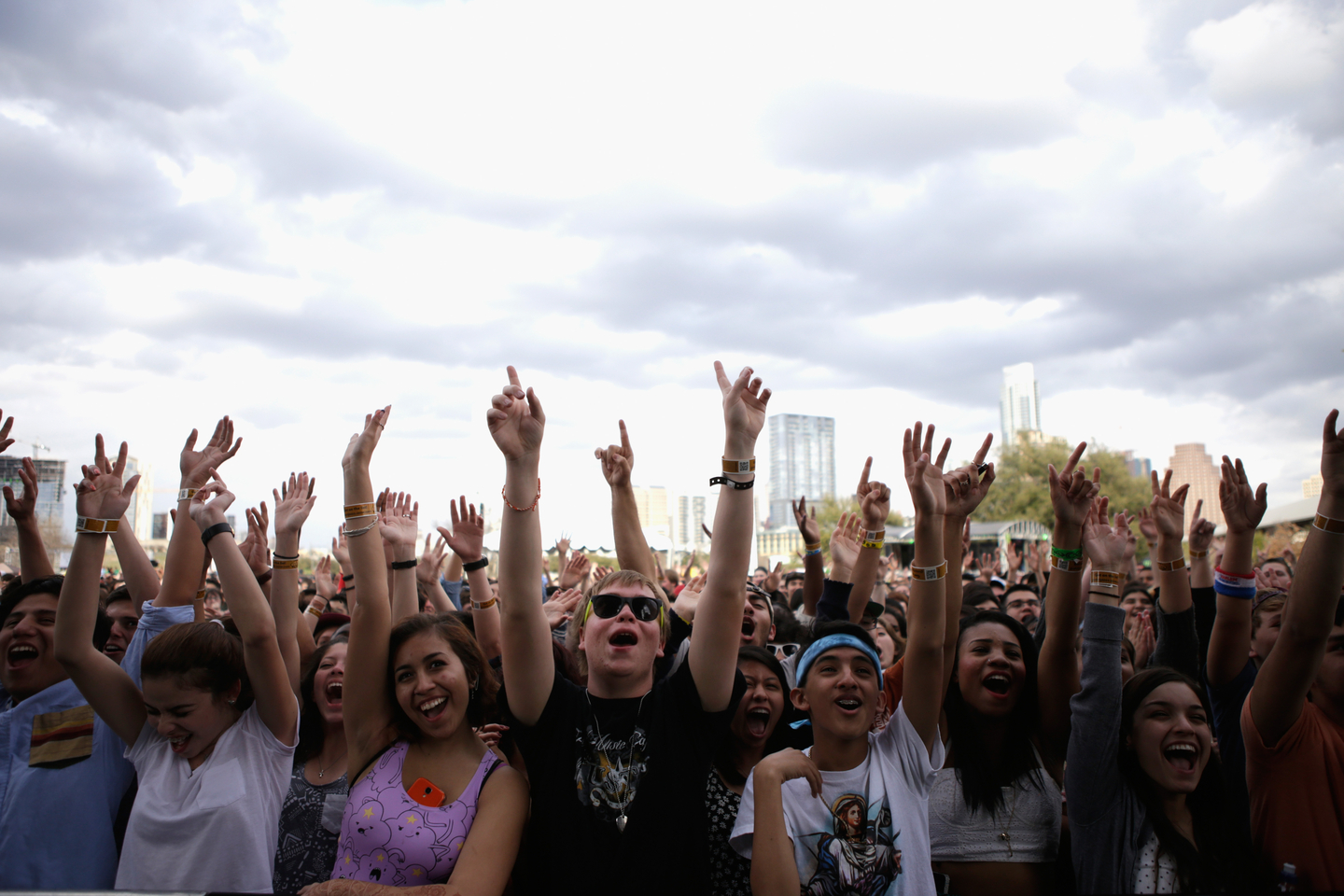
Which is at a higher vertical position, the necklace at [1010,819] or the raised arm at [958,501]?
the raised arm at [958,501]

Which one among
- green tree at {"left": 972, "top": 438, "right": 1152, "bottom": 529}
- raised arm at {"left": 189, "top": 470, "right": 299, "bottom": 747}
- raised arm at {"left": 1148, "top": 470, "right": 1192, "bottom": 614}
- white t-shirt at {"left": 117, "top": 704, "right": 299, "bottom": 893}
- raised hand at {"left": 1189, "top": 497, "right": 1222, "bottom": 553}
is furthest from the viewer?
green tree at {"left": 972, "top": 438, "right": 1152, "bottom": 529}

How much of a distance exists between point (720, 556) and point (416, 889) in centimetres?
129

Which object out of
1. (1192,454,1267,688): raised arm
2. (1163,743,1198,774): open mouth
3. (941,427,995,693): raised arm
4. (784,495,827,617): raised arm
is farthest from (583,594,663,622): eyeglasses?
(784,495,827,617): raised arm

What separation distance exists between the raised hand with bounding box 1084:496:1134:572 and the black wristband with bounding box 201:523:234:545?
11.4 ft

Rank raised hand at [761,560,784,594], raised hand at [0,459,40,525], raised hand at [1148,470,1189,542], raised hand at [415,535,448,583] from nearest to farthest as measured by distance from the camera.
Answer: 1. raised hand at [0,459,40,525]
2. raised hand at [1148,470,1189,542]
3. raised hand at [415,535,448,583]
4. raised hand at [761,560,784,594]

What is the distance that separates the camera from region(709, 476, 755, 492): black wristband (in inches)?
103

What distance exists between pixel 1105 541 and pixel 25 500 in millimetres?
4824

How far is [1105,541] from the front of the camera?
348 centimetres

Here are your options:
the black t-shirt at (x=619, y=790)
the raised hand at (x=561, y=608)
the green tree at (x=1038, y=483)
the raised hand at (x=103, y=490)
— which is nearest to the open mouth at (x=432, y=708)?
the black t-shirt at (x=619, y=790)

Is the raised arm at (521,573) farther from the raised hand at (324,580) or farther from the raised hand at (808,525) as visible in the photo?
the raised hand at (324,580)

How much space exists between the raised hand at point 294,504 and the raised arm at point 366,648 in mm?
783

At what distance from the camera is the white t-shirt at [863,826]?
101 inches

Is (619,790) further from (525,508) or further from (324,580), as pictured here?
(324,580)

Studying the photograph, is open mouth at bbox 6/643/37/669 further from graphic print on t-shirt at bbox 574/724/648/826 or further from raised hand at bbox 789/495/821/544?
raised hand at bbox 789/495/821/544
